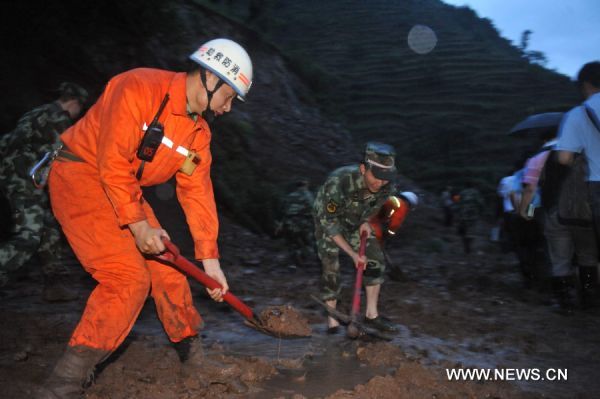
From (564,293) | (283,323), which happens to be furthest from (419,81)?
(283,323)

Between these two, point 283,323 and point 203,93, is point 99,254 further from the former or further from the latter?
point 283,323

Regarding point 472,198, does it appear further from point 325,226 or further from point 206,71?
point 206,71

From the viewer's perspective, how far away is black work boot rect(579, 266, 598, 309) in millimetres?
5207

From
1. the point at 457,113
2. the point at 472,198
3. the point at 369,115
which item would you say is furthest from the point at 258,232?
the point at 457,113

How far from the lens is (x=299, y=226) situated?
25.9ft

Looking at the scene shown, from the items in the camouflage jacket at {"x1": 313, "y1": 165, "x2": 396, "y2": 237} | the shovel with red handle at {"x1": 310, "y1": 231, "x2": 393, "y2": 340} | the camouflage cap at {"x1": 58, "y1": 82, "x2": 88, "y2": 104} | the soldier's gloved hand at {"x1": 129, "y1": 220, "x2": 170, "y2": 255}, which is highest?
the camouflage cap at {"x1": 58, "y1": 82, "x2": 88, "y2": 104}

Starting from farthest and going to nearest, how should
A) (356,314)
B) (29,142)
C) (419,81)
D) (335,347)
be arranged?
(419,81)
(29,142)
(356,314)
(335,347)

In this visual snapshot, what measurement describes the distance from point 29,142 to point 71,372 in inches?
113

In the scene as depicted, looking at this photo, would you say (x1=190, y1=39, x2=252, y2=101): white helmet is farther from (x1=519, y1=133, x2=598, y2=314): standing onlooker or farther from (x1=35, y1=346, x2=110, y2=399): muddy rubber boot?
(x1=519, y1=133, x2=598, y2=314): standing onlooker

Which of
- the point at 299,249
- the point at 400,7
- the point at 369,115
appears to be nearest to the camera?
the point at 299,249

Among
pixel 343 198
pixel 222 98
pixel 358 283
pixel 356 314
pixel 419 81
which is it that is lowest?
pixel 356 314

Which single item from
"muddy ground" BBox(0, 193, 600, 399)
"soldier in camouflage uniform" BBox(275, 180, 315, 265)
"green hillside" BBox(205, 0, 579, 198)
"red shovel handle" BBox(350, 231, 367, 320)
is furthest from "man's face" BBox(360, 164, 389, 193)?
"green hillside" BBox(205, 0, 579, 198)

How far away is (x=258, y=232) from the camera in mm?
9750

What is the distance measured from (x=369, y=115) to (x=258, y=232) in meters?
24.9
